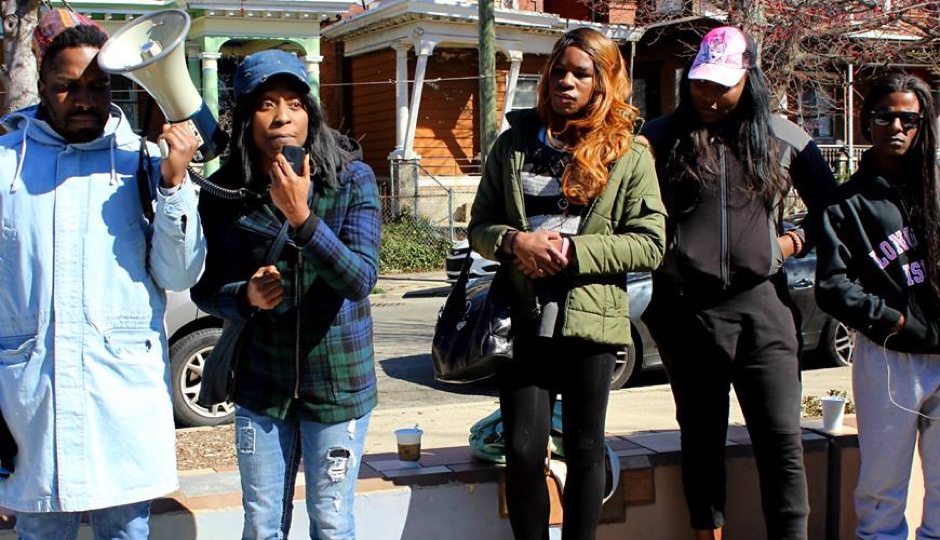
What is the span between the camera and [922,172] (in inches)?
145

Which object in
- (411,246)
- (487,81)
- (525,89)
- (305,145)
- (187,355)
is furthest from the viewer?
(525,89)

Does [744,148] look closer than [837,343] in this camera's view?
Yes

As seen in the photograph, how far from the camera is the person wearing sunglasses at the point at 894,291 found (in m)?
3.61

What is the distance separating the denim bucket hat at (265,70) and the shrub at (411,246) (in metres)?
14.6

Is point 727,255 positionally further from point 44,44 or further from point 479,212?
point 44,44

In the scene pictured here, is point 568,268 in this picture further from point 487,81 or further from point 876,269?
point 487,81

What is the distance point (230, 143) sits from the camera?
3.03 metres

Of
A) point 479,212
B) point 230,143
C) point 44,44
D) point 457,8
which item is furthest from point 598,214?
point 457,8

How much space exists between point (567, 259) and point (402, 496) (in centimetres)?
123

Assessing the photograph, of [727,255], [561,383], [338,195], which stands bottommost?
[561,383]

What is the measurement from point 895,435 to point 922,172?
97 centimetres

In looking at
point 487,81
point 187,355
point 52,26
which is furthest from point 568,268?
point 487,81

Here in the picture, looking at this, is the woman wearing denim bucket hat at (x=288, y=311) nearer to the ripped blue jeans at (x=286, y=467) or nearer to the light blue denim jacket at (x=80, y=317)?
the ripped blue jeans at (x=286, y=467)

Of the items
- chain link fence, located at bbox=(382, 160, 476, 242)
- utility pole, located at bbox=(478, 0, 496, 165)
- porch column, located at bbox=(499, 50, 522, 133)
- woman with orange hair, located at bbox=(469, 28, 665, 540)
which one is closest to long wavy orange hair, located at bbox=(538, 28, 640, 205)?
woman with orange hair, located at bbox=(469, 28, 665, 540)
